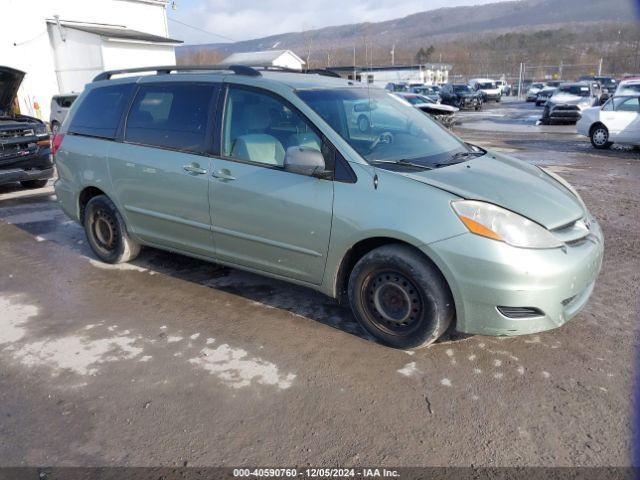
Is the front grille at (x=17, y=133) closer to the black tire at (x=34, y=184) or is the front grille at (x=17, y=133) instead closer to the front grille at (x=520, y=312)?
the black tire at (x=34, y=184)

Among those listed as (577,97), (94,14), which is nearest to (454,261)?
(577,97)

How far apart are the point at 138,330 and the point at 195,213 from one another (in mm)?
1015

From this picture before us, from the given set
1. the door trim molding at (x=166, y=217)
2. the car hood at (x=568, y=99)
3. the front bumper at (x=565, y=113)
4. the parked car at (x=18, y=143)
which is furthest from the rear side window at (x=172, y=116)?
the car hood at (x=568, y=99)

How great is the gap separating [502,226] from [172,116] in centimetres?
284

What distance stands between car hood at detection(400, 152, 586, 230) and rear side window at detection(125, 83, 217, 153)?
5.81 feet

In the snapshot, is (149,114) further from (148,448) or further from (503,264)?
(503,264)

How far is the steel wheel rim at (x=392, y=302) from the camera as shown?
331 centimetres

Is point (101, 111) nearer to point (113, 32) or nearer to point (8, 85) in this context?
point (8, 85)

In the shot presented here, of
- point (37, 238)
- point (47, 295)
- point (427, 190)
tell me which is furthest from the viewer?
point (37, 238)

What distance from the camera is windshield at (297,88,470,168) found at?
12.0ft

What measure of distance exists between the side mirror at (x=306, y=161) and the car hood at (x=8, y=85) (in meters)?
6.55

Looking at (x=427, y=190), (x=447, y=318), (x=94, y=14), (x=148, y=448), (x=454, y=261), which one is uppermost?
(x=94, y=14)

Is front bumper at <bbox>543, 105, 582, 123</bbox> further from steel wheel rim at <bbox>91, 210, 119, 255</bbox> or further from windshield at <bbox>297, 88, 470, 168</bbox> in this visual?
steel wheel rim at <bbox>91, 210, 119, 255</bbox>

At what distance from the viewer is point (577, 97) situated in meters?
24.6
